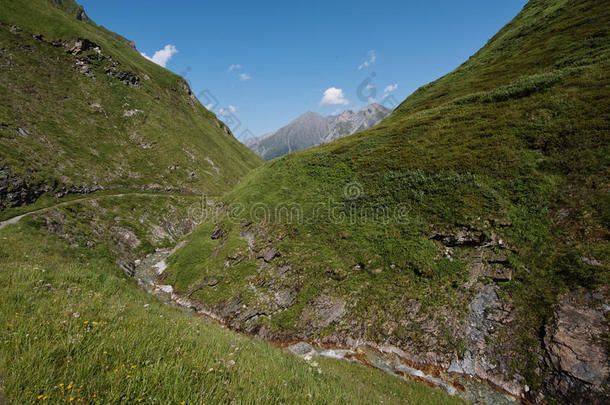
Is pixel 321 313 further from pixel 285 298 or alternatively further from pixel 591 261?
pixel 591 261

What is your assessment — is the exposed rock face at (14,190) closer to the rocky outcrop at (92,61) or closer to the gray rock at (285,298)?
the gray rock at (285,298)

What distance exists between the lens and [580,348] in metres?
10.6

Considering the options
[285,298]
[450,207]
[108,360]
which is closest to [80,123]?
[285,298]

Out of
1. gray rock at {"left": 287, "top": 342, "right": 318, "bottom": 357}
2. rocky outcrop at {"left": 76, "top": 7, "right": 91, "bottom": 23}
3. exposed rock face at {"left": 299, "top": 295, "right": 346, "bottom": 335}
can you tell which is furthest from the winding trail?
rocky outcrop at {"left": 76, "top": 7, "right": 91, "bottom": 23}

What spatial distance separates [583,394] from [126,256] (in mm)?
46813

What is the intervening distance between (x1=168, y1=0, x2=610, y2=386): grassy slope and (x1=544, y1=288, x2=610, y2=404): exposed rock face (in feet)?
2.12

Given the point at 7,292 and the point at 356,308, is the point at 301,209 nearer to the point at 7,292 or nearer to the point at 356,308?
the point at 356,308

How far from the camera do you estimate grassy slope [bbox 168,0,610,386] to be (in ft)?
45.7

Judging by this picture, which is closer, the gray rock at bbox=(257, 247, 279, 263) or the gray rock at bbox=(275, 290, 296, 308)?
the gray rock at bbox=(275, 290, 296, 308)

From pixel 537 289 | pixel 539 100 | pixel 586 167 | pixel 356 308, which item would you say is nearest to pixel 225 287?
pixel 356 308

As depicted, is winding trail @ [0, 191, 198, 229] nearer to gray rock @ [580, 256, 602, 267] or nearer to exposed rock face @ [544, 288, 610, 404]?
exposed rock face @ [544, 288, 610, 404]

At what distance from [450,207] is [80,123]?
7663 cm

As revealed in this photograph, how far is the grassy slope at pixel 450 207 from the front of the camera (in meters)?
13.9

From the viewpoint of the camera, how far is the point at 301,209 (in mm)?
26703
